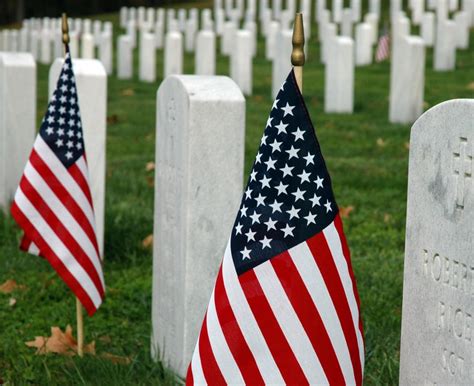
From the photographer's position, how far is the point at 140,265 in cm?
648

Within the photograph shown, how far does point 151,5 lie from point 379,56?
28510 mm

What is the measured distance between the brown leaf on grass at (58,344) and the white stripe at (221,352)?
181 cm

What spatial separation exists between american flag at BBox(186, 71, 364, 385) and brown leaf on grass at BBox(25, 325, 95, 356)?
1.89 meters

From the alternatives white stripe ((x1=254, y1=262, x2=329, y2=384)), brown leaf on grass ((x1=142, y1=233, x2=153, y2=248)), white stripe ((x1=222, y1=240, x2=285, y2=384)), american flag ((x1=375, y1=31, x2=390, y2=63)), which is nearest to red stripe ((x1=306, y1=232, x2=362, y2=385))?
white stripe ((x1=254, y1=262, x2=329, y2=384))

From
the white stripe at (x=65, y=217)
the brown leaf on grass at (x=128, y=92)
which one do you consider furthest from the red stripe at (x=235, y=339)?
the brown leaf on grass at (x=128, y=92)

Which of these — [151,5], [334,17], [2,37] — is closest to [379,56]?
[334,17]

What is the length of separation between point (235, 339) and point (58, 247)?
80.2 inches

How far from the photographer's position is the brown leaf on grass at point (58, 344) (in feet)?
16.6

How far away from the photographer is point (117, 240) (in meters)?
6.71

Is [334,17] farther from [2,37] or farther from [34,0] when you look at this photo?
[34,0]

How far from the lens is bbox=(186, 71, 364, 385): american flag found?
320cm

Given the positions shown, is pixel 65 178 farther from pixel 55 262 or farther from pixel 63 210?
pixel 55 262

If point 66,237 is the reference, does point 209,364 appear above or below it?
above

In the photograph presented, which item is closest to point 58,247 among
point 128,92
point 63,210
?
point 63,210
